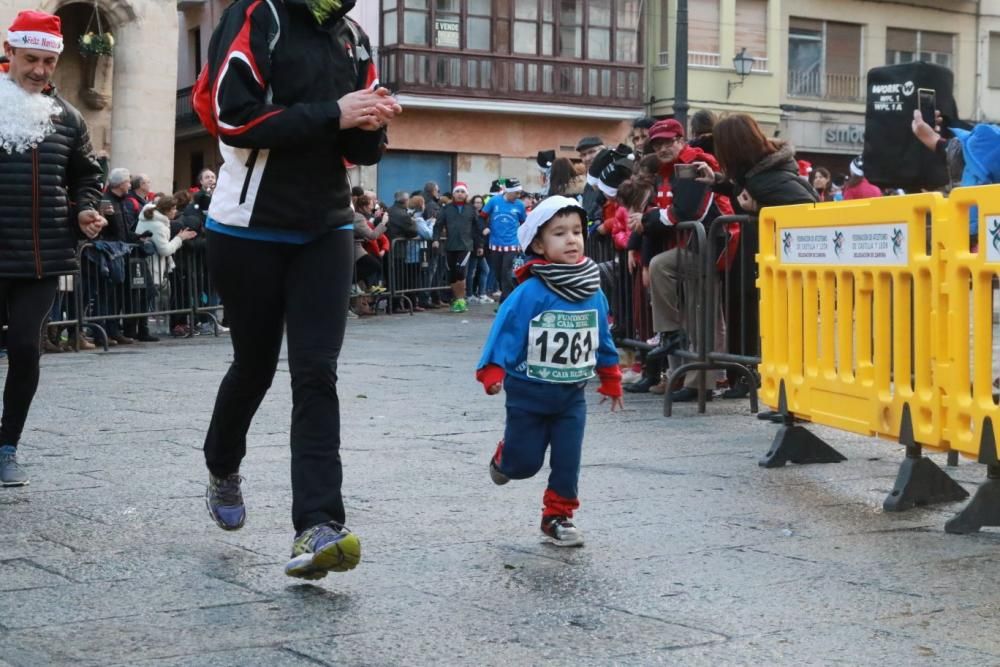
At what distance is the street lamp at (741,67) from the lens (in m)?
Answer: 41.0

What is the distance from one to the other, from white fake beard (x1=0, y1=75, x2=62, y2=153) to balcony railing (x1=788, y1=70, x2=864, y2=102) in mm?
37556

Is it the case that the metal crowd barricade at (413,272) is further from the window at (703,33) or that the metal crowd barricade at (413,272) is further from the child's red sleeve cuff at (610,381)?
the window at (703,33)

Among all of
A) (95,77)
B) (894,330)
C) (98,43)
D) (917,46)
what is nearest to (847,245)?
(894,330)

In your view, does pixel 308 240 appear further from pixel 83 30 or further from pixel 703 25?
pixel 703 25

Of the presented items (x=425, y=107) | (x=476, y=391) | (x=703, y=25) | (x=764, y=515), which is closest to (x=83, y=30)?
(x=425, y=107)

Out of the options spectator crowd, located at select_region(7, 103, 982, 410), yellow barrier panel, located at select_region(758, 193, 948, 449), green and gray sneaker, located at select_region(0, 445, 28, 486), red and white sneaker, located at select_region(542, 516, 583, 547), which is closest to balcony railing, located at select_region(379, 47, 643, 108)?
spectator crowd, located at select_region(7, 103, 982, 410)

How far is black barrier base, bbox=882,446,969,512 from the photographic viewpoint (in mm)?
6176

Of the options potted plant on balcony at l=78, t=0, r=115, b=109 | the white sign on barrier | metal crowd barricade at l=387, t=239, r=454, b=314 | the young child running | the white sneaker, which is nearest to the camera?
the young child running

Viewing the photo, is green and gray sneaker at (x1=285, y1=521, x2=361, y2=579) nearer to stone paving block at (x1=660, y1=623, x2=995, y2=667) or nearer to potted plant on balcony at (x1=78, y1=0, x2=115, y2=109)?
stone paving block at (x1=660, y1=623, x2=995, y2=667)

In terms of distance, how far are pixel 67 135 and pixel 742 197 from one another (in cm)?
418

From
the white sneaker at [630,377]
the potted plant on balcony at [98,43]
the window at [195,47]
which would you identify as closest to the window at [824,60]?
the window at [195,47]

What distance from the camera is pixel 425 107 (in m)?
38.2

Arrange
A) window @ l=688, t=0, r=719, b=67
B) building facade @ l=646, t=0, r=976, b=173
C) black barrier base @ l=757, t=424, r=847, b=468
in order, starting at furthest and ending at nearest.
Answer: building facade @ l=646, t=0, r=976, b=173 → window @ l=688, t=0, r=719, b=67 → black barrier base @ l=757, t=424, r=847, b=468

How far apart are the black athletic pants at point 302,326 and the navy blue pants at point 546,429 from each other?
89cm
